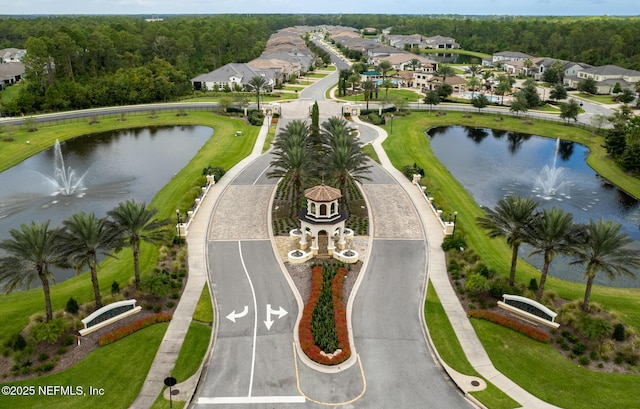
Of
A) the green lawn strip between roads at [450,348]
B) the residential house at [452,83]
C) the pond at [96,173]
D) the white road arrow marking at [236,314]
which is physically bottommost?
the pond at [96,173]

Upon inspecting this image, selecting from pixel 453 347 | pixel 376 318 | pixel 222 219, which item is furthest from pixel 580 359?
pixel 222 219

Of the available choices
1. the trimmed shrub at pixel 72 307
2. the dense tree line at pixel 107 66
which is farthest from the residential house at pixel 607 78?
the trimmed shrub at pixel 72 307

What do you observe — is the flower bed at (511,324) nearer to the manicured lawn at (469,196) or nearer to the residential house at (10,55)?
the manicured lawn at (469,196)

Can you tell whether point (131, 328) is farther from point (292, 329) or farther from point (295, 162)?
point (295, 162)

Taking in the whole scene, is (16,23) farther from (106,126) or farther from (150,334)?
(150,334)

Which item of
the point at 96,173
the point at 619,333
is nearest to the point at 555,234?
the point at 619,333

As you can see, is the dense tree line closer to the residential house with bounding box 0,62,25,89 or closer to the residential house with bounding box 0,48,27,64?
the residential house with bounding box 0,62,25,89
